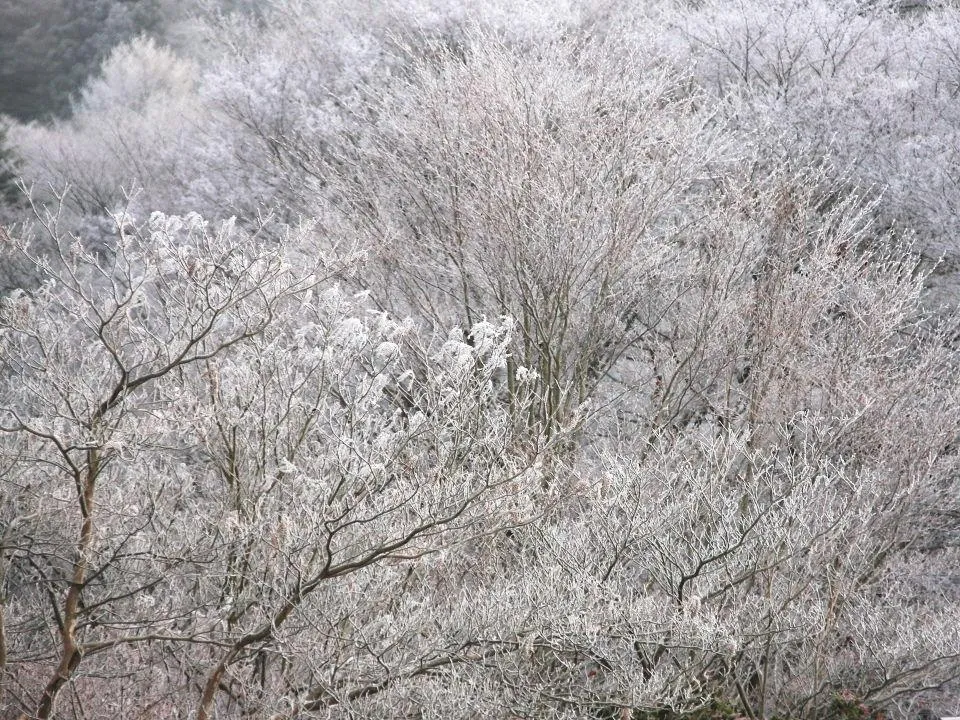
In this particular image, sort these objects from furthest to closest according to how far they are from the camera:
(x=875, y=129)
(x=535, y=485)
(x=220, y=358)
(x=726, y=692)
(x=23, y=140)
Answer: (x=23, y=140), (x=875, y=129), (x=726, y=692), (x=220, y=358), (x=535, y=485)

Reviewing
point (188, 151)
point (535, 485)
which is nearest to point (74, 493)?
point (535, 485)

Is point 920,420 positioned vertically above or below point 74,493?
below

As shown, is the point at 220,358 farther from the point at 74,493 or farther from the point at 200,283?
the point at 200,283

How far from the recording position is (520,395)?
45.9 ft

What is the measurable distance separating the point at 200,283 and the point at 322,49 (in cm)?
1908

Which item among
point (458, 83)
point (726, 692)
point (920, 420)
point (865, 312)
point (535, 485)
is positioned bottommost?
point (726, 692)

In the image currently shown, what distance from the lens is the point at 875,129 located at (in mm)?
18500

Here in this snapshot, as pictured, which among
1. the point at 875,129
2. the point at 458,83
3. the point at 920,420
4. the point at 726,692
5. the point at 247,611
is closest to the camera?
the point at 247,611

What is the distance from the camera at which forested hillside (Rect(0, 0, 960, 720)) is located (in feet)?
27.5

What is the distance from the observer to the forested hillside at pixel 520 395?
8383 millimetres

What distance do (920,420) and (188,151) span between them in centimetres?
2081

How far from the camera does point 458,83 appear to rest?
15531 mm

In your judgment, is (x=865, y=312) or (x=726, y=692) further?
(x=865, y=312)

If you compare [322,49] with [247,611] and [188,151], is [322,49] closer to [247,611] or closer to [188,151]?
[188,151]
